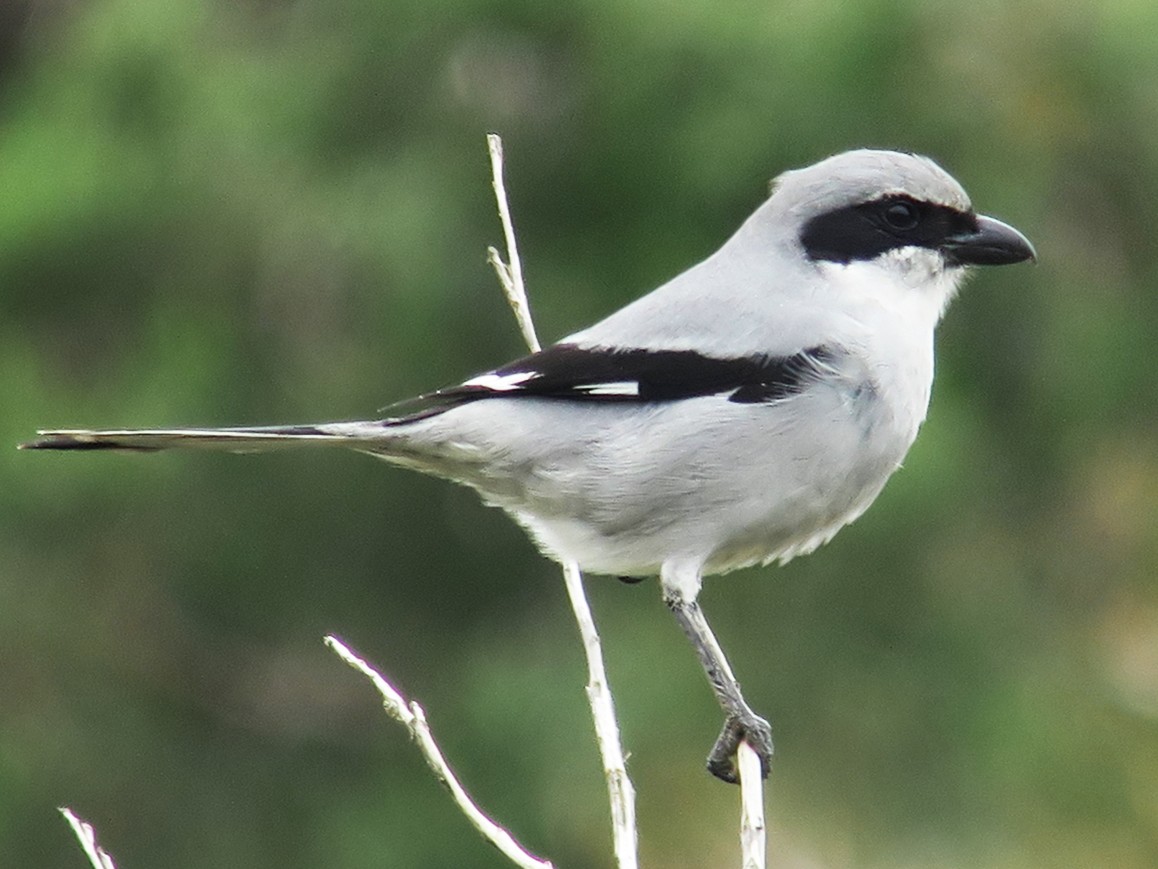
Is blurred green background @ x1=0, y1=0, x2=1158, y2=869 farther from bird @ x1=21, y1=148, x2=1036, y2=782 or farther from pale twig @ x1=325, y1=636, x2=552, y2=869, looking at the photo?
pale twig @ x1=325, y1=636, x2=552, y2=869

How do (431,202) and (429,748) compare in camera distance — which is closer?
(429,748)

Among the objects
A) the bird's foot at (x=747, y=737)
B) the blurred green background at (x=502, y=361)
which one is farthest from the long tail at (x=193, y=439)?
the blurred green background at (x=502, y=361)

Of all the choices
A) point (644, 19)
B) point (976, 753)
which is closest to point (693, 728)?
point (976, 753)

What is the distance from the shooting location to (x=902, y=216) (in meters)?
4.38

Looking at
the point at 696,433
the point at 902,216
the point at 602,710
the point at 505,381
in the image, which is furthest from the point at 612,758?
the point at 902,216

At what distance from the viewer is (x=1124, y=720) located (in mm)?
7578

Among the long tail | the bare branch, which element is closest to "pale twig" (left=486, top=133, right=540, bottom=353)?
the long tail

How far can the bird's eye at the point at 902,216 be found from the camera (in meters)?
4.37

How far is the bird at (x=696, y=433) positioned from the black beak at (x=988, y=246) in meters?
0.21

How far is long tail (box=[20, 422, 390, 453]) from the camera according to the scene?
3779 millimetres

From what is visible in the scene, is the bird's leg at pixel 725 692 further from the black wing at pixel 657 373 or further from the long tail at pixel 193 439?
the long tail at pixel 193 439

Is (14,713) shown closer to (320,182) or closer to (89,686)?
(89,686)

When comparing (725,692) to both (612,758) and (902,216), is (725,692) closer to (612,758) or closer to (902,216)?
(612,758)

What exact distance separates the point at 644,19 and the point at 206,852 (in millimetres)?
3953
